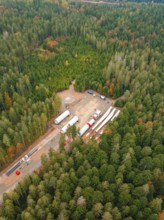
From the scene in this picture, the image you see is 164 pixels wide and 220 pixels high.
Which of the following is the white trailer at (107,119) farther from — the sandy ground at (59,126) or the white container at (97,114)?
the sandy ground at (59,126)

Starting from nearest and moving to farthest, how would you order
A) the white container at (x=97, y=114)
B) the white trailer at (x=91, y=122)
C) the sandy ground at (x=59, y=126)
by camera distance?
the sandy ground at (x=59, y=126)
the white trailer at (x=91, y=122)
the white container at (x=97, y=114)

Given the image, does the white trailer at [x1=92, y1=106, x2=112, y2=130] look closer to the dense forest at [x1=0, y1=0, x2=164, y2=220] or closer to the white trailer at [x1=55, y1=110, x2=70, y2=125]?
the dense forest at [x1=0, y1=0, x2=164, y2=220]

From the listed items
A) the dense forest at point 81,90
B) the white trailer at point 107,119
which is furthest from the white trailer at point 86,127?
the dense forest at point 81,90

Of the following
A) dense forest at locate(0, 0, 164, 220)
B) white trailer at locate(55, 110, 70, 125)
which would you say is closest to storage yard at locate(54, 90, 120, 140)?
white trailer at locate(55, 110, 70, 125)

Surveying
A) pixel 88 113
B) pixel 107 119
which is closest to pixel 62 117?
pixel 88 113

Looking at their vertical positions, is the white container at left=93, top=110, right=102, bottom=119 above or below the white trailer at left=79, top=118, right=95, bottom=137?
above

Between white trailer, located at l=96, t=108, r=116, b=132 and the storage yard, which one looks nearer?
the storage yard

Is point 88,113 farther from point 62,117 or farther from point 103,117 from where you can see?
point 62,117
